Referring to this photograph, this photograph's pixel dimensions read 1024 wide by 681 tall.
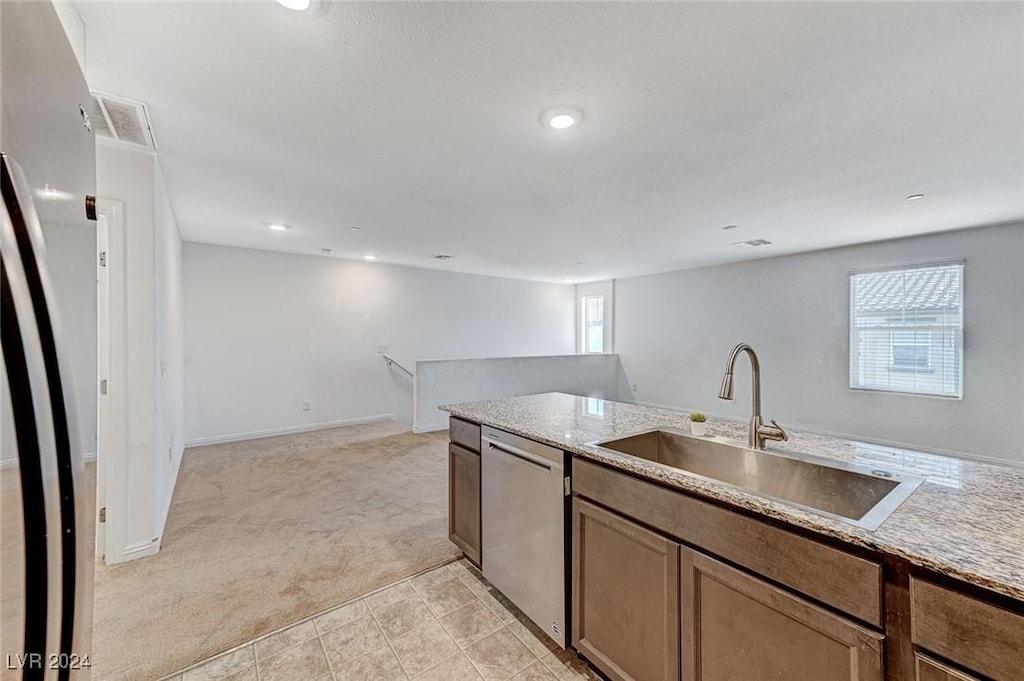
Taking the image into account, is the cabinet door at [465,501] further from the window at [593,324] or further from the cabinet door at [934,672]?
the window at [593,324]

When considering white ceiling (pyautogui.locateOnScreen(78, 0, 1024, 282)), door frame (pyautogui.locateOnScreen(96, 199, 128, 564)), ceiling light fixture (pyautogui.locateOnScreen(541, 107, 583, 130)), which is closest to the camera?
white ceiling (pyautogui.locateOnScreen(78, 0, 1024, 282))

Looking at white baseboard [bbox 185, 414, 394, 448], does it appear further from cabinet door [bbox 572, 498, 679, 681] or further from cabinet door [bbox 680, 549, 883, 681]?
cabinet door [bbox 680, 549, 883, 681]

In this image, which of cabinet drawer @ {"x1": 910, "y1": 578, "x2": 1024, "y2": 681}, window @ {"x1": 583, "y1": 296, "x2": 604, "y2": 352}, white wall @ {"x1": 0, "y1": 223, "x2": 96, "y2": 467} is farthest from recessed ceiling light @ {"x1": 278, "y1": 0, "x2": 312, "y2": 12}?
window @ {"x1": 583, "y1": 296, "x2": 604, "y2": 352}

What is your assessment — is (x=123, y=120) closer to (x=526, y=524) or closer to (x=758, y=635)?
(x=526, y=524)

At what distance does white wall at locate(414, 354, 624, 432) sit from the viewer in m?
5.46

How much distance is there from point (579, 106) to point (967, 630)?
207 centimetres

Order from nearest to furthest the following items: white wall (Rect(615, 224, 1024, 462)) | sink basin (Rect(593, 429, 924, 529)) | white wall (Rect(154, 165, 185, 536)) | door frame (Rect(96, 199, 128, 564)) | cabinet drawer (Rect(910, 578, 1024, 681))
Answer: cabinet drawer (Rect(910, 578, 1024, 681)), sink basin (Rect(593, 429, 924, 529)), door frame (Rect(96, 199, 128, 564)), white wall (Rect(154, 165, 185, 536)), white wall (Rect(615, 224, 1024, 462))

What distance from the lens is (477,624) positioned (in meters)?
1.88

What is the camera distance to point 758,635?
108 cm

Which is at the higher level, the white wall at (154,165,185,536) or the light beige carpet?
the white wall at (154,165,185,536)

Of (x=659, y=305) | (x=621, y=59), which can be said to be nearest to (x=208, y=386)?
(x=621, y=59)

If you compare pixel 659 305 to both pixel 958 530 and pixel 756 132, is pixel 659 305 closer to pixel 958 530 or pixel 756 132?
pixel 756 132

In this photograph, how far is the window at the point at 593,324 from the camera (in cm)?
844

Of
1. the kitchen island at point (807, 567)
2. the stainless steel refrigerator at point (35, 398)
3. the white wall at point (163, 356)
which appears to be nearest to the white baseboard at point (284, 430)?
the white wall at point (163, 356)
